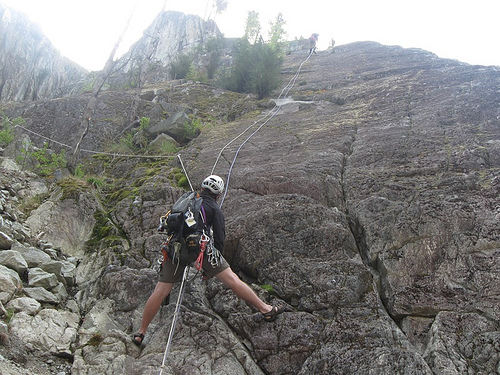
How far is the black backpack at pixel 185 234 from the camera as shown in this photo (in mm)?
4492

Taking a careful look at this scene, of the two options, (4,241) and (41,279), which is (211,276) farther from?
(4,241)

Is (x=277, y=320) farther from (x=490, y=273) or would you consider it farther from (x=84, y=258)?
(x=84, y=258)

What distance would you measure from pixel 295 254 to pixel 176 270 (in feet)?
6.08

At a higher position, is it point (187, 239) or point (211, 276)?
point (187, 239)

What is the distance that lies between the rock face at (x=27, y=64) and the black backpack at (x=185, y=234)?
23.7m

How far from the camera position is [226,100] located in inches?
648

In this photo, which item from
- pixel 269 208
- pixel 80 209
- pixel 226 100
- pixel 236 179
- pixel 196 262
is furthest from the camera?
pixel 226 100

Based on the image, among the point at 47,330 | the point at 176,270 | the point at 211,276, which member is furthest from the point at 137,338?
the point at 211,276

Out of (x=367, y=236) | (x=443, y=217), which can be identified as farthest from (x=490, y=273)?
(x=367, y=236)

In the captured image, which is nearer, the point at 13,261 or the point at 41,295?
the point at 41,295

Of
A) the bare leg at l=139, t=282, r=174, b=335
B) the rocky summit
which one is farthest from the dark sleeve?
the bare leg at l=139, t=282, r=174, b=335

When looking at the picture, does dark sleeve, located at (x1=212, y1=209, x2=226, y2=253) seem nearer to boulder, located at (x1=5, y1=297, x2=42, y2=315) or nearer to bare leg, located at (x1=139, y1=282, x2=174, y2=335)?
bare leg, located at (x1=139, y1=282, x2=174, y2=335)

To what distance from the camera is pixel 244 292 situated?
14.9 ft

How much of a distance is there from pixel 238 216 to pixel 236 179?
4.55ft
